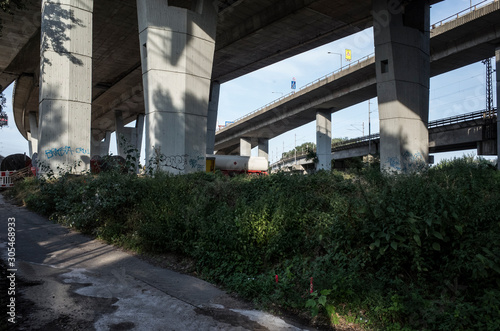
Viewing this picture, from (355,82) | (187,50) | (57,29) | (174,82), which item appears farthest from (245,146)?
(57,29)

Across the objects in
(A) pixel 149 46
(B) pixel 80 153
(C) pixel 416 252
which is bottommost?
(C) pixel 416 252

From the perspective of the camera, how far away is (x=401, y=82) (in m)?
21.0

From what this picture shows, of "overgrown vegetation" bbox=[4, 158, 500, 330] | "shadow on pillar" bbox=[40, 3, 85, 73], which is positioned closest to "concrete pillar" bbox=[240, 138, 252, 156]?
"shadow on pillar" bbox=[40, 3, 85, 73]

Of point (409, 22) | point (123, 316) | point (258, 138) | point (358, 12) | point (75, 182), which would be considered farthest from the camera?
point (258, 138)

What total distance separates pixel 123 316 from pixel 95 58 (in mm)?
37986

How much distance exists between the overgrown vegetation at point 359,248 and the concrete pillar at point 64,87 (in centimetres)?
1075

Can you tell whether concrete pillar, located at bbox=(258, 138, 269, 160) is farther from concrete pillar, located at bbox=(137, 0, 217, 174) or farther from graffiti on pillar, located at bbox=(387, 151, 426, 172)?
concrete pillar, located at bbox=(137, 0, 217, 174)

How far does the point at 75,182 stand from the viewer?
1173 centimetres

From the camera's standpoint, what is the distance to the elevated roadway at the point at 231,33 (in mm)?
25438

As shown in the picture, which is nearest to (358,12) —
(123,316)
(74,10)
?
(74,10)

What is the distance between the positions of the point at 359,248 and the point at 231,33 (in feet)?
90.4

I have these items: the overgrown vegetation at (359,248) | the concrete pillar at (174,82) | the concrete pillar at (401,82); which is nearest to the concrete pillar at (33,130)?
the concrete pillar at (174,82)

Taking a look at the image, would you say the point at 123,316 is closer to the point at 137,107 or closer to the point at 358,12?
the point at 358,12

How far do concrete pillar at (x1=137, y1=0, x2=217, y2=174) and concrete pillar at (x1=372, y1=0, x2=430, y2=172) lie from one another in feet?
37.1
